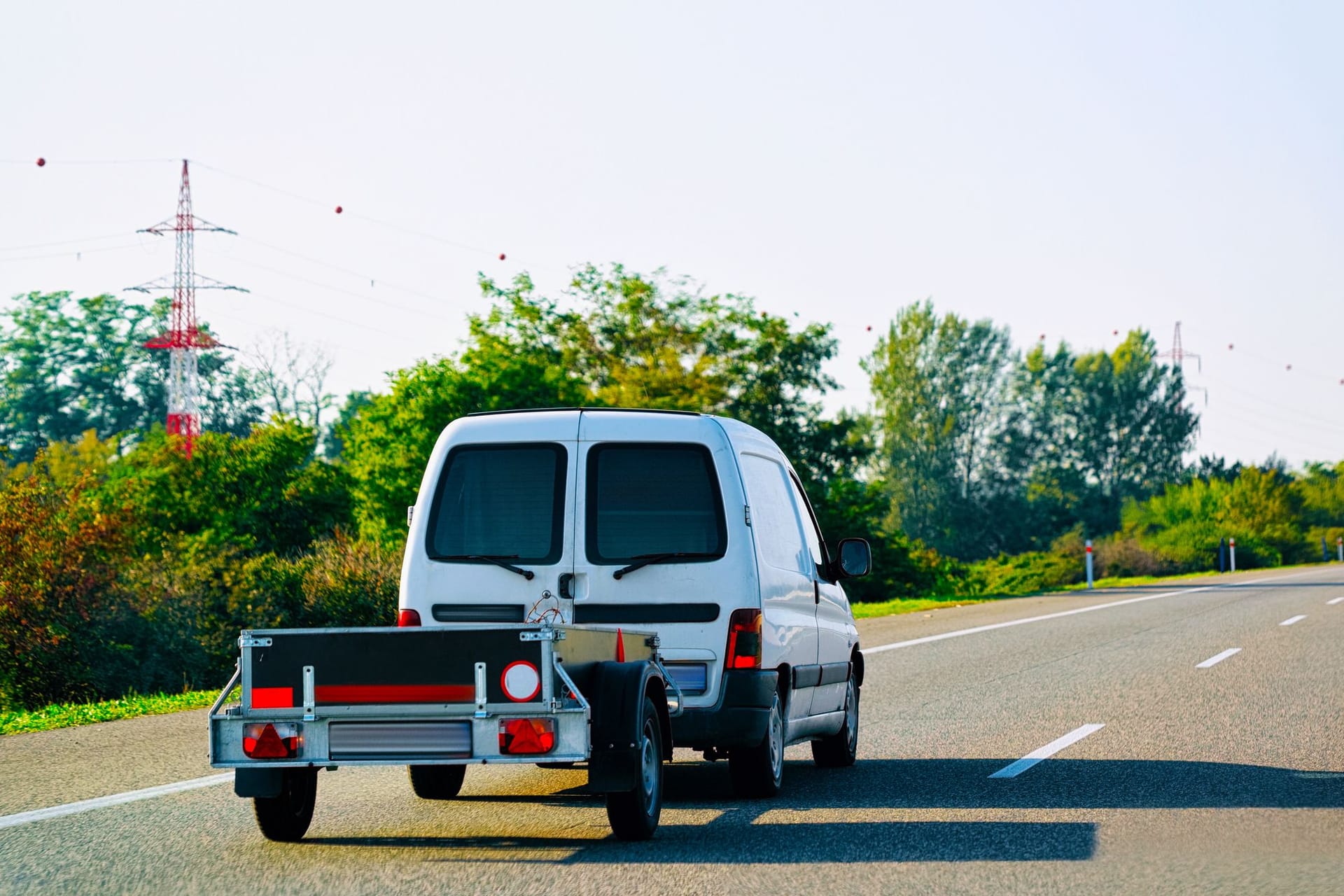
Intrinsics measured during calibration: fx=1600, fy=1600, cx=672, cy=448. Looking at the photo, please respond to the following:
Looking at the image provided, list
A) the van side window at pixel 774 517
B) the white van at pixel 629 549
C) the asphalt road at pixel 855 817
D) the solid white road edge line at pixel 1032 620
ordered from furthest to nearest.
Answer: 1. the solid white road edge line at pixel 1032 620
2. the van side window at pixel 774 517
3. the white van at pixel 629 549
4. the asphalt road at pixel 855 817

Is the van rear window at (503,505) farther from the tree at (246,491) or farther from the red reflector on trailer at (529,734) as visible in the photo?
the tree at (246,491)

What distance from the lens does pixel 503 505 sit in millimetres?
8062

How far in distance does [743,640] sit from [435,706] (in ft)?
6.12

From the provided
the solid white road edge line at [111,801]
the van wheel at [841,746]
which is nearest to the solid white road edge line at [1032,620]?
the van wheel at [841,746]

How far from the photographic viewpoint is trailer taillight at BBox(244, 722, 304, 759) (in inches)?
260

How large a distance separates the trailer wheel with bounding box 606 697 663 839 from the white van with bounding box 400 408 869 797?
2.06ft

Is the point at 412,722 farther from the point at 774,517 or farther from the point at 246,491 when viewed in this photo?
the point at 246,491

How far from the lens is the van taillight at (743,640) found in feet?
25.7

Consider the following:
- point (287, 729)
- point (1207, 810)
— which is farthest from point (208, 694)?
point (1207, 810)

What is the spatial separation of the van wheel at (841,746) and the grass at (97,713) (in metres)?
6.20

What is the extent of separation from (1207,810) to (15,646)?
52.5 ft

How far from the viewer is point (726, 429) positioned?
8195 mm

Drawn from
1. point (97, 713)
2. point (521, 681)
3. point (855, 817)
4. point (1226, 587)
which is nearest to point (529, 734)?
point (521, 681)

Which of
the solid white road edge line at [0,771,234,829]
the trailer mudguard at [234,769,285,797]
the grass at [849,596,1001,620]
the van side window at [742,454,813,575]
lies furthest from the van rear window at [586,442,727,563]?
the grass at [849,596,1001,620]
